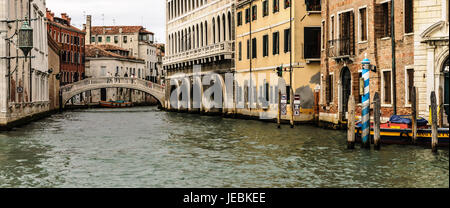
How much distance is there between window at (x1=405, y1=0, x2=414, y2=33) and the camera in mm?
18688

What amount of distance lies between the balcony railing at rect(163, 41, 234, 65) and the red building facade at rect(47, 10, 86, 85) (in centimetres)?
1520

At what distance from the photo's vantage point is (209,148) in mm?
17562

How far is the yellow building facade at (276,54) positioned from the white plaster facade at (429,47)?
22.3 ft

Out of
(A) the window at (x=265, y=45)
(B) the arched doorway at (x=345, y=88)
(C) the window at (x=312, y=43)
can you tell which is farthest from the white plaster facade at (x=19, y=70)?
(C) the window at (x=312, y=43)

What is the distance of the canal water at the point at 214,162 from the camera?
1161cm

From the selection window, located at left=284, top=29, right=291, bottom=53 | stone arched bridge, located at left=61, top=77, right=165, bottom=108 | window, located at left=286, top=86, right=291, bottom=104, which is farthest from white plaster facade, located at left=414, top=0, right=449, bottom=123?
stone arched bridge, located at left=61, top=77, right=165, bottom=108

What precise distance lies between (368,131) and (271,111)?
1346 cm

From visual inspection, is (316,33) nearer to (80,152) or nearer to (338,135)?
(338,135)

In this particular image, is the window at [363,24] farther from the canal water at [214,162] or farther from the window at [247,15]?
the window at [247,15]

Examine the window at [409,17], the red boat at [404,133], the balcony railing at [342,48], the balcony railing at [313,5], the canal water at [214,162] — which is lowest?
the canal water at [214,162]

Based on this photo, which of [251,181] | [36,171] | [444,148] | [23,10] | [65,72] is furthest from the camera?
[65,72]

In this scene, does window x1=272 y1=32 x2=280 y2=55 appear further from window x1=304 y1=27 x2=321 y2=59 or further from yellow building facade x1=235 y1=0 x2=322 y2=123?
window x1=304 y1=27 x2=321 y2=59

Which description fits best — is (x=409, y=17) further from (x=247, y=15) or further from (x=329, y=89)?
(x=247, y=15)
